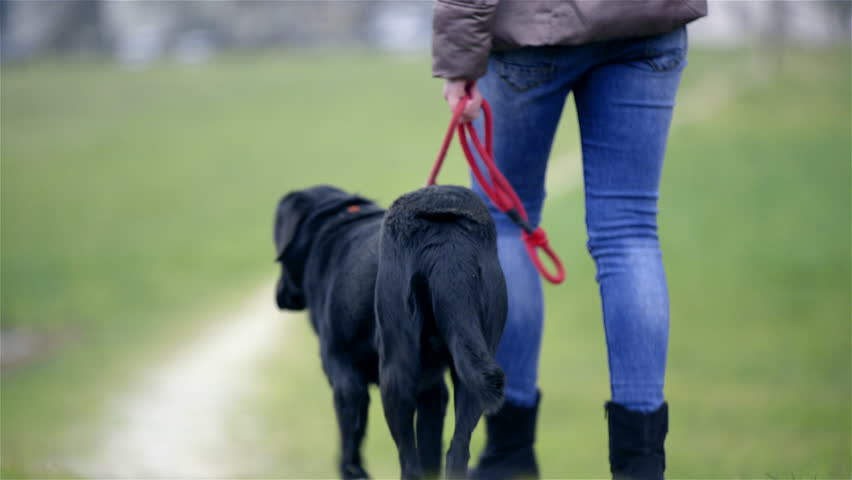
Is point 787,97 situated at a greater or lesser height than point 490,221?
lesser

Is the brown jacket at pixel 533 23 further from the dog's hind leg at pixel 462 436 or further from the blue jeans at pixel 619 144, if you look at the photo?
the dog's hind leg at pixel 462 436

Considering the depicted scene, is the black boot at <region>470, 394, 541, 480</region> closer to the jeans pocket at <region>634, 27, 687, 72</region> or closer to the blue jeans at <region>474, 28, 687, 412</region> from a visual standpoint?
the blue jeans at <region>474, 28, 687, 412</region>

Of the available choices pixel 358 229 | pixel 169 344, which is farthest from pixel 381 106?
pixel 358 229

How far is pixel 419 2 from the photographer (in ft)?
161

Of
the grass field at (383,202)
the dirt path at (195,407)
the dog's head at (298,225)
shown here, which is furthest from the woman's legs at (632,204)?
the dirt path at (195,407)

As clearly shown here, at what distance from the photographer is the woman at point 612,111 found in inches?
98.4

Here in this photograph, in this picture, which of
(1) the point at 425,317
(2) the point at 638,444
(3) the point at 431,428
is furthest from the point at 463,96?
(2) the point at 638,444

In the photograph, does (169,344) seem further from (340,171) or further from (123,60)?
(123,60)

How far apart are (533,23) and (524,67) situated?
0.44 feet

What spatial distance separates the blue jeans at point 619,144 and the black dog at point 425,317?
42 centimetres

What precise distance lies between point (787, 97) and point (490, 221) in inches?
907

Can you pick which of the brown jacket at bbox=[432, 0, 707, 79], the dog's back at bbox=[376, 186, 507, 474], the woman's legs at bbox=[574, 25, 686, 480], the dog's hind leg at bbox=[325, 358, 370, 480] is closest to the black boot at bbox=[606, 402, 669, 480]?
the woman's legs at bbox=[574, 25, 686, 480]

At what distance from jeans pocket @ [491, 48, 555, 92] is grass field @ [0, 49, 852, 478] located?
1.37 meters

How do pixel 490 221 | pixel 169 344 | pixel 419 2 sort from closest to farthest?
1. pixel 490 221
2. pixel 169 344
3. pixel 419 2
